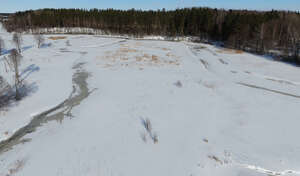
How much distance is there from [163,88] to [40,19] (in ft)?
212

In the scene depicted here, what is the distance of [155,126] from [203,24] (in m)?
49.3

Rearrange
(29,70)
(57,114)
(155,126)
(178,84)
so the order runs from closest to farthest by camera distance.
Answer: (155,126), (57,114), (178,84), (29,70)

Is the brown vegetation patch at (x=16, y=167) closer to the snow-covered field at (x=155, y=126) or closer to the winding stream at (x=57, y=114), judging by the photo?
the snow-covered field at (x=155, y=126)

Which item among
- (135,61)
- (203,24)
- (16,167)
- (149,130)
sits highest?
(203,24)

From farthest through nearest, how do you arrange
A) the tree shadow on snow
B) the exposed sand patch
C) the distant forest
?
the distant forest, the exposed sand patch, the tree shadow on snow

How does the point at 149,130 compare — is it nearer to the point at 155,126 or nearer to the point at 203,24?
the point at 155,126

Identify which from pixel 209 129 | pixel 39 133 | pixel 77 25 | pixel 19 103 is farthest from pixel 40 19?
pixel 209 129

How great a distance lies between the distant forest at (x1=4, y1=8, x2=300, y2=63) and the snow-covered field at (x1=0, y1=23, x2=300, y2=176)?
19.1 metres

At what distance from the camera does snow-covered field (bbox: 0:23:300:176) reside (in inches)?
253

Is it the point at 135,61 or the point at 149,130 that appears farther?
the point at 135,61

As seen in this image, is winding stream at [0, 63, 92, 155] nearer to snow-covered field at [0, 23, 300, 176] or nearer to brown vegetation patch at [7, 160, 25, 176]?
snow-covered field at [0, 23, 300, 176]

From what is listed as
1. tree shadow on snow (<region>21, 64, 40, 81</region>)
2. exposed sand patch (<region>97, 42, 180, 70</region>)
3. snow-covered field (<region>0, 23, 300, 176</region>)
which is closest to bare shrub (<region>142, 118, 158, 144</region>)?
snow-covered field (<region>0, 23, 300, 176</region>)

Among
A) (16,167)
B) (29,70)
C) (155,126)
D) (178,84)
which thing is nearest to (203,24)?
(178,84)

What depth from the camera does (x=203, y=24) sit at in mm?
50000
